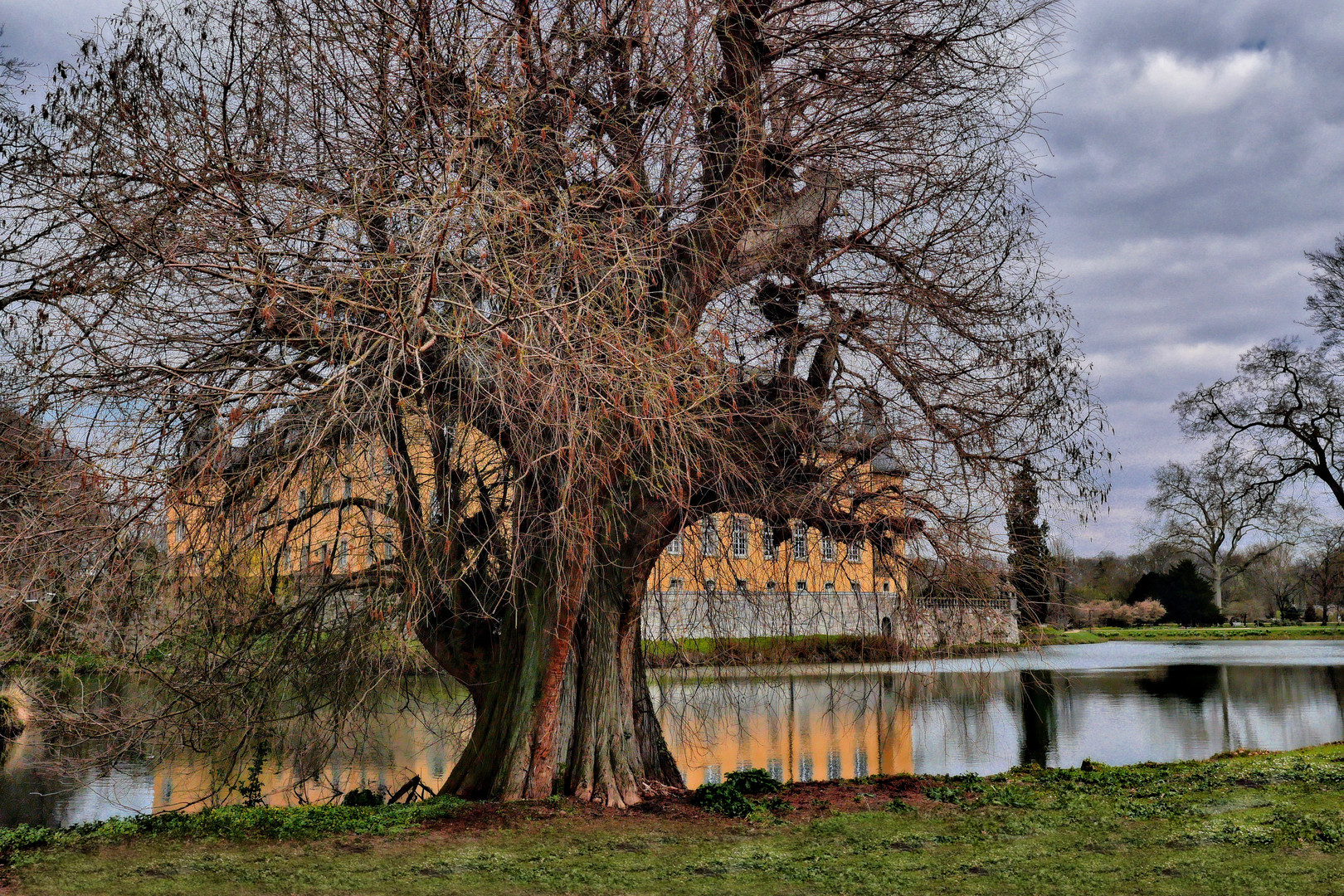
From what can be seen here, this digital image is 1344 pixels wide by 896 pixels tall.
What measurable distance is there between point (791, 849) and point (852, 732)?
34.5 feet

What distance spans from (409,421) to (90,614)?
2326 mm

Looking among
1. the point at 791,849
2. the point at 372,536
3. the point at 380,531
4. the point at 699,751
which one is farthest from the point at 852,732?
the point at 372,536

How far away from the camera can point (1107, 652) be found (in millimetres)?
39875

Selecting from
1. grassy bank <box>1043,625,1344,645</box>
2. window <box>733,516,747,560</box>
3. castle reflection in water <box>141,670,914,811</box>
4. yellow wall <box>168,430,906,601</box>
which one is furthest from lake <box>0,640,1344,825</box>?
grassy bank <box>1043,625,1344,645</box>

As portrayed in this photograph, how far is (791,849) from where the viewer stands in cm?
700

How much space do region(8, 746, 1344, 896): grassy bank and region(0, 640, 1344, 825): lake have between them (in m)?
1.06

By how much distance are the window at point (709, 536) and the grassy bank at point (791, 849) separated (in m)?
2.20

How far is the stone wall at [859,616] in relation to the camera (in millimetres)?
8789

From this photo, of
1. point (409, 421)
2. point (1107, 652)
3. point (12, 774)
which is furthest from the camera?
point (1107, 652)

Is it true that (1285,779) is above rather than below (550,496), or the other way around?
below

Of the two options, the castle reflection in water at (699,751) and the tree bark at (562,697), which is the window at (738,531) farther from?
the castle reflection in water at (699,751)

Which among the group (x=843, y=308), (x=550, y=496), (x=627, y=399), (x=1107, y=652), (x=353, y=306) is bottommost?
(x=1107, y=652)

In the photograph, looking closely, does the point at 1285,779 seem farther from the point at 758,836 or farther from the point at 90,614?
the point at 90,614

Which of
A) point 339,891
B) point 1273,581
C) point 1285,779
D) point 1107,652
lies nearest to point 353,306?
point 339,891
